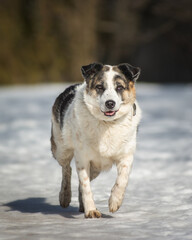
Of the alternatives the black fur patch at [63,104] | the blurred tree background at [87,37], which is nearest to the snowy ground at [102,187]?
the black fur patch at [63,104]

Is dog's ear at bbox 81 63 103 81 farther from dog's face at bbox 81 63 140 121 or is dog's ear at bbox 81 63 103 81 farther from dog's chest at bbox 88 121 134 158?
dog's chest at bbox 88 121 134 158

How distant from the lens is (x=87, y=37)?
84.4 ft

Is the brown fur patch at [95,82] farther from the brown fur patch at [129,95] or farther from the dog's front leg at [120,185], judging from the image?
the dog's front leg at [120,185]

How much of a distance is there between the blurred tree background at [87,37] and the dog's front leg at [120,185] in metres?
18.9

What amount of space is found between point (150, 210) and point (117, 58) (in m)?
21.7

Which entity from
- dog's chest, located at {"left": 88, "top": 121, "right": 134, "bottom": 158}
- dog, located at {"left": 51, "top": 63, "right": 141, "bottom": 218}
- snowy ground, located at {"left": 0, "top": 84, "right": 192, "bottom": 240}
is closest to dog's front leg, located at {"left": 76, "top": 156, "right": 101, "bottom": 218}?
dog, located at {"left": 51, "top": 63, "right": 141, "bottom": 218}

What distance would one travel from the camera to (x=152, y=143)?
35.4 ft

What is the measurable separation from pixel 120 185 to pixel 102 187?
1.81 metres

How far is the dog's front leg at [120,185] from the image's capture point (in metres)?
5.31

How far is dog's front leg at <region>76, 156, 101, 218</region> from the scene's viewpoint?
17.2ft

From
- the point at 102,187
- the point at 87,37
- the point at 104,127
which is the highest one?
the point at 87,37

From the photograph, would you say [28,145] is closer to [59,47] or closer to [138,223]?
[138,223]

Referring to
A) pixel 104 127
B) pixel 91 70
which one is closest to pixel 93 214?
pixel 104 127

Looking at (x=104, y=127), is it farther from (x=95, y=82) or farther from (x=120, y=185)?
(x=120, y=185)
